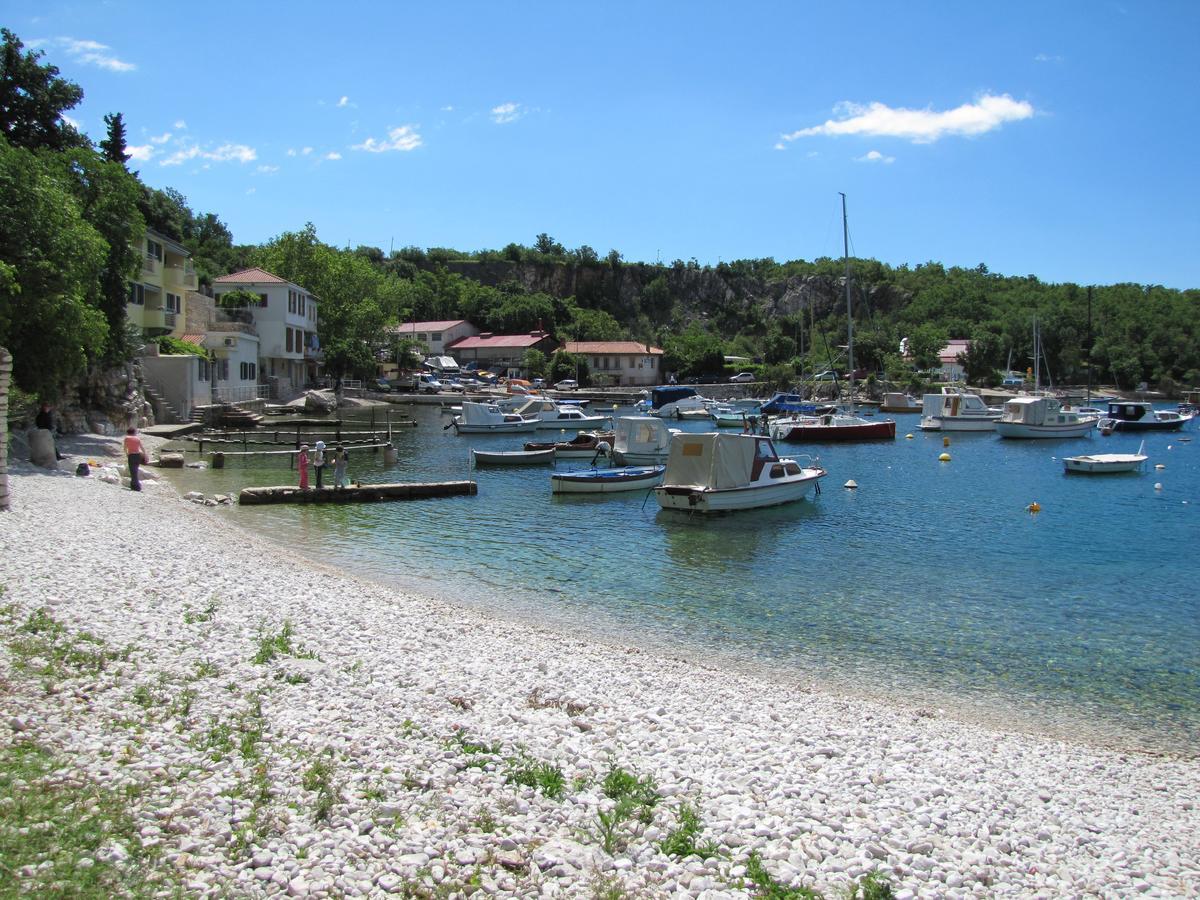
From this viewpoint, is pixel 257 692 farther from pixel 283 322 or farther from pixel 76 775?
pixel 283 322

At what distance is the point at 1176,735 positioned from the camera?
11.6 metres

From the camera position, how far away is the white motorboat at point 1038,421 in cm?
6262

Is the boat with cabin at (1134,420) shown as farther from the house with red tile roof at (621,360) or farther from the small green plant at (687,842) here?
the small green plant at (687,842)

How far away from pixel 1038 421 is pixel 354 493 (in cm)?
5208

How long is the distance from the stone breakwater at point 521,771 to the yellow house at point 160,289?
42.1 metres

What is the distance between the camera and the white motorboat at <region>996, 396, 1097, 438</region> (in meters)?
62.6

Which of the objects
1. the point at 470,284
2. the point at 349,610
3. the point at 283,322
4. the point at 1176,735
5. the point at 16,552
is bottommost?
the point at 1176,735

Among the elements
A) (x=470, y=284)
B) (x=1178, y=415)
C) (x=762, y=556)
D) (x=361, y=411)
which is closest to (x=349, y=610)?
(x=762, y=556)

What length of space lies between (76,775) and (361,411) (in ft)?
228

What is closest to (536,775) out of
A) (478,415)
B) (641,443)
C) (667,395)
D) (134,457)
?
(134,457)

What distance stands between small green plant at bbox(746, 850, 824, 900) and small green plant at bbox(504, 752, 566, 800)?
1.90 meters

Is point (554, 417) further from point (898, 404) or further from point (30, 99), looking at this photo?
point (898, 404)

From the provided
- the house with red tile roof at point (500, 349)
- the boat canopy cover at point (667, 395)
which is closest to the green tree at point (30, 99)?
the boat canopy cover at point (667, 395)

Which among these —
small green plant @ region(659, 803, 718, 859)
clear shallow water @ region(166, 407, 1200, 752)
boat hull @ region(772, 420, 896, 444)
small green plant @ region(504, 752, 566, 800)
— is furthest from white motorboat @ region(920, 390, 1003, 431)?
small green plant @ region(659, 803, 718, 859)
